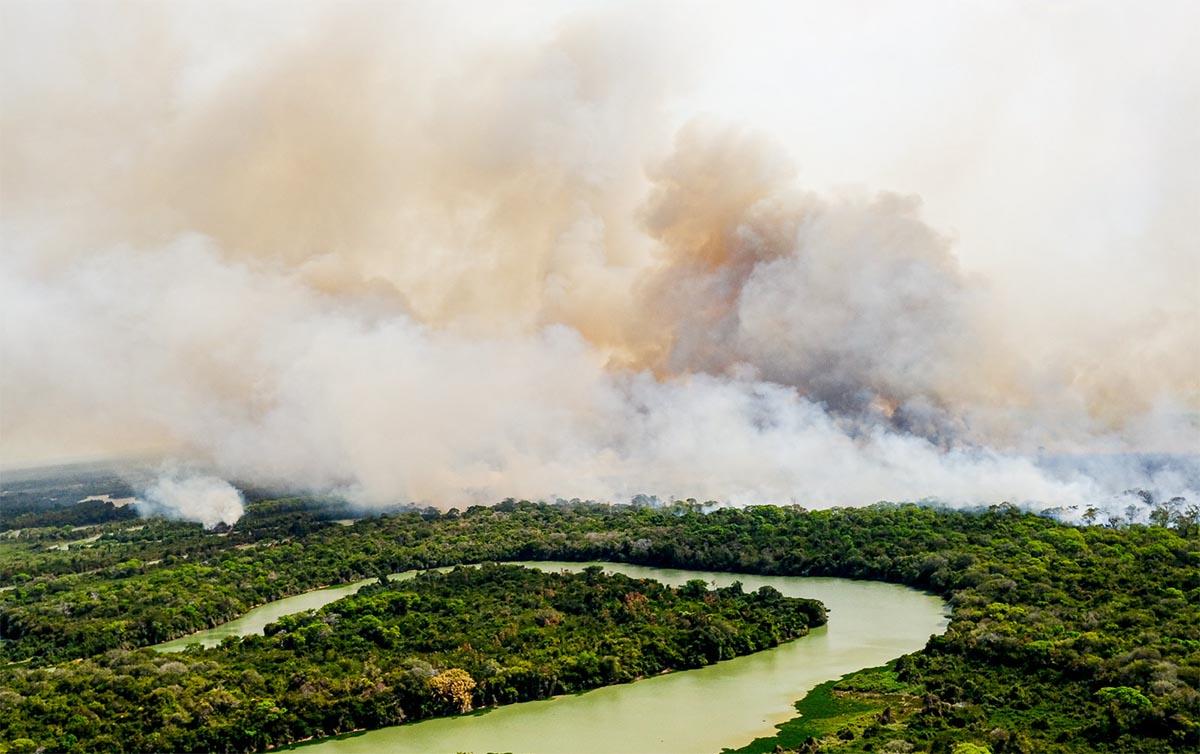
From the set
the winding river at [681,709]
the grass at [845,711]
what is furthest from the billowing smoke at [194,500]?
the grass at [845,711]

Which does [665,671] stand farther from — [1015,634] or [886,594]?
[886,594]

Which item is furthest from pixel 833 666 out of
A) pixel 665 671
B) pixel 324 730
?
pixel 324 730

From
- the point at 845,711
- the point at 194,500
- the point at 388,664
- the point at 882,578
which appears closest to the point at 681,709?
the point at 845,711

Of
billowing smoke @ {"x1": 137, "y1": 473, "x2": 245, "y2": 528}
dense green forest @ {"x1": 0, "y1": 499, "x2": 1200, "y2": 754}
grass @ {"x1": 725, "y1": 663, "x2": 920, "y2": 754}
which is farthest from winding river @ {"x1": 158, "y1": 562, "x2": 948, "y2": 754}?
billowing smoke @ {"x1": 137, "y1": 473, "x2": 245, "y2": 528}

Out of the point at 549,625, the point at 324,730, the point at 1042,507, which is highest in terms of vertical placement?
the point at 1042,507

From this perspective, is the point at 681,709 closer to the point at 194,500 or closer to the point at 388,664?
the point at 388,664

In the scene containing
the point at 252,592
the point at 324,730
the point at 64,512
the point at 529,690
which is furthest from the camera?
the point at 64,512
